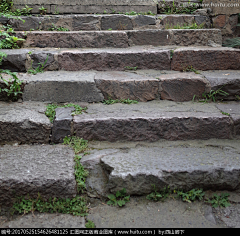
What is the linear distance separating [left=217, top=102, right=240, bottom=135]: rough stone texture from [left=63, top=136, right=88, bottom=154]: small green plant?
4.52 feet

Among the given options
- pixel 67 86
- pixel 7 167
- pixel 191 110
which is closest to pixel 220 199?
pixel 191 110

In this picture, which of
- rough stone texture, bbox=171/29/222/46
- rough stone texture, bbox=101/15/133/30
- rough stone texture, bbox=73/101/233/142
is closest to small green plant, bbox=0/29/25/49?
rough stone texture, bbox=101/15/133/30

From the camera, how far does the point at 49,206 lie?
159 cm

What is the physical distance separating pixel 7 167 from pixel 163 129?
1.32 m

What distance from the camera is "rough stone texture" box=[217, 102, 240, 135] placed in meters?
2.17

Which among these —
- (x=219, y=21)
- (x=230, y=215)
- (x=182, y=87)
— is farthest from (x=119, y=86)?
(x=219, y=21)

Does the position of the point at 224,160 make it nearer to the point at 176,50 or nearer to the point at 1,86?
the point at 176,50

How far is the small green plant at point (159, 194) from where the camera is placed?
1.70 metres

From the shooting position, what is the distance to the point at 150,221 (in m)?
1.55

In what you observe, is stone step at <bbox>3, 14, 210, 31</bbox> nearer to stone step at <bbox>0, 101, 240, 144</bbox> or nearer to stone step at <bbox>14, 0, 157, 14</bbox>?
stone step at <bbox>14, 0, 157, 14</bbox>

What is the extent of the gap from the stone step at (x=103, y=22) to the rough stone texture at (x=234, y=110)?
184cm

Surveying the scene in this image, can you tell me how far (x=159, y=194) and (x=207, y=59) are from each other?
197 centimetres

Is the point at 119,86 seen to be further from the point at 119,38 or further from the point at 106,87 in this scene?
the point at 119,38

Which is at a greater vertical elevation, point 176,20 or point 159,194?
point 176,20
